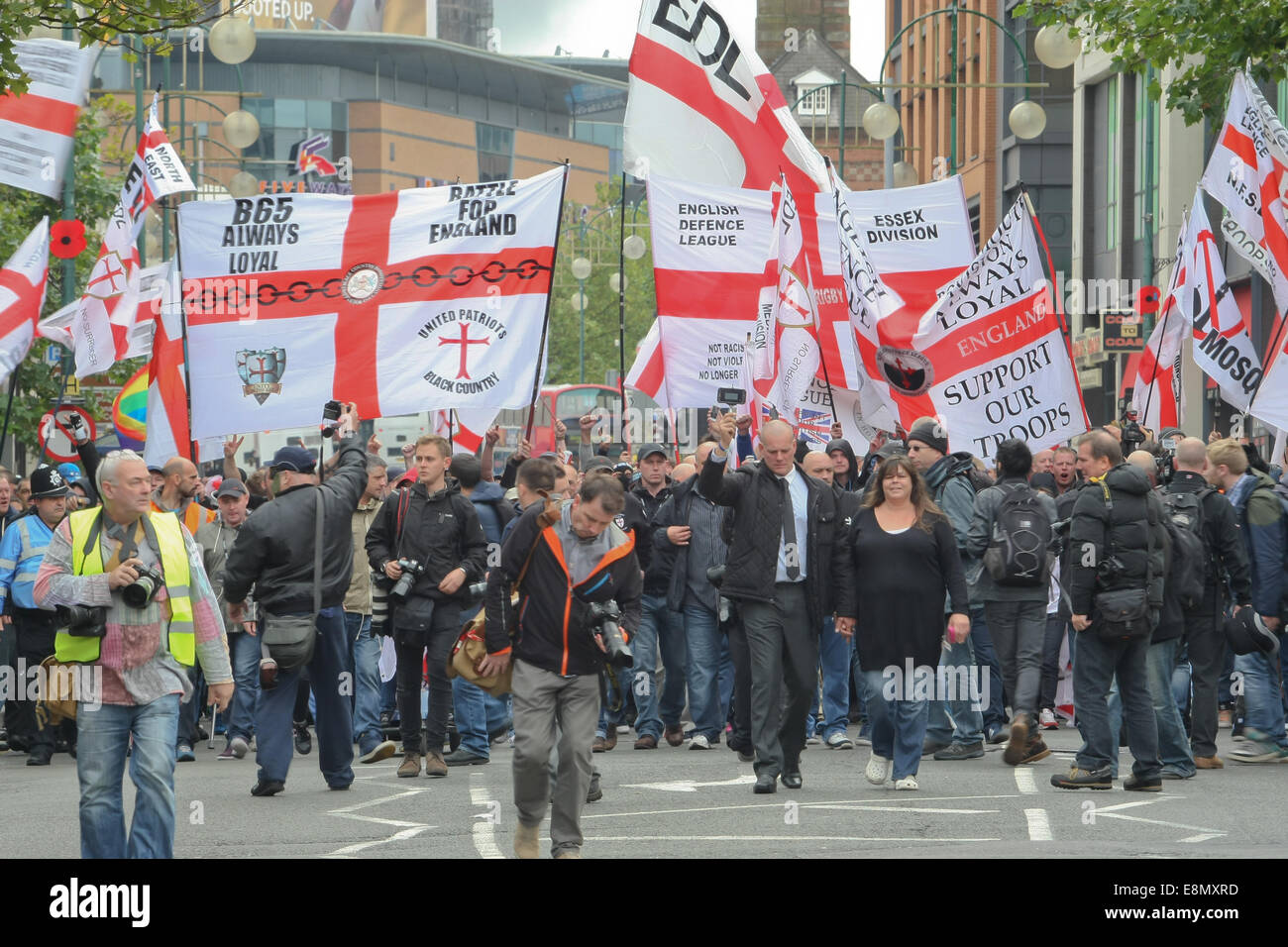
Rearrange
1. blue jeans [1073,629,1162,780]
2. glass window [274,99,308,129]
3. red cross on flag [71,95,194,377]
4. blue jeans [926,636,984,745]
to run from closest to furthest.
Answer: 1. blue jeans [1073,629,1162,780]
2. blue jeans [926,636,984,745]
3. red cross on flag [71,95,194,377]
4. glass window [274,99,308,129]

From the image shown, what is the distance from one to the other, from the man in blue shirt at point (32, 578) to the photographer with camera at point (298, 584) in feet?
10.7

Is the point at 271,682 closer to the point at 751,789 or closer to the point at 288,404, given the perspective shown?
the point at 751,789

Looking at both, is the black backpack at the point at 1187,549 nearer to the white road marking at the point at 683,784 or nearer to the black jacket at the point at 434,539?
the white road marking at the point at 683,784

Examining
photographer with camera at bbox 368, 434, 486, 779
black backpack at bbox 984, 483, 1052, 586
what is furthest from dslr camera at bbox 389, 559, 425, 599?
black backpack at bbox 984, 483, 1052, 586

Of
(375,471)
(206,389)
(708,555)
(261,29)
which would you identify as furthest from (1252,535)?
(261,29)

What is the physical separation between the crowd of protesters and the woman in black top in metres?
0.01

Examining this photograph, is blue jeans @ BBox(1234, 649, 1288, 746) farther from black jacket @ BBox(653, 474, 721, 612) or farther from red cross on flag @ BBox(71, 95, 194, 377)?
red cross on flag @ BBox(71, 95, 194, 377)

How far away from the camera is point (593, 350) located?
8475 centimetres

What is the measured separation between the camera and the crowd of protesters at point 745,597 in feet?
29.5

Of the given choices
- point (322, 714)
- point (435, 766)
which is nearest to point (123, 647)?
point (322, 714)

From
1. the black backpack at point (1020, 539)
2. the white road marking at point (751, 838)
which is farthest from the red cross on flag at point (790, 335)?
the white road marking at point (751, 838)

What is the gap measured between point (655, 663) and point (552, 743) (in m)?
5.73

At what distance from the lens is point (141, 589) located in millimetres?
7789

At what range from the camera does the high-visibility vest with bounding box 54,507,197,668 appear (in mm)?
7793
